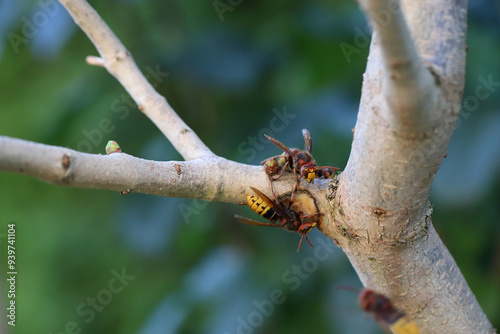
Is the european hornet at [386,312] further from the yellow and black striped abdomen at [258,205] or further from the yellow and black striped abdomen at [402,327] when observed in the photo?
the yellow and black striped abdomen at [258,205]

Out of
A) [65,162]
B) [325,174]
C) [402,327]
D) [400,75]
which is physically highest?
[65,162]

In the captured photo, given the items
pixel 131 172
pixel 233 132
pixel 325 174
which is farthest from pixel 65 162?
pixel 233 132

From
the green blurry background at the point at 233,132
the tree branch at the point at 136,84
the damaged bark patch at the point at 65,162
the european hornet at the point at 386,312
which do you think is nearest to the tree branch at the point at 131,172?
the damaged bark patch at the point at 65,162

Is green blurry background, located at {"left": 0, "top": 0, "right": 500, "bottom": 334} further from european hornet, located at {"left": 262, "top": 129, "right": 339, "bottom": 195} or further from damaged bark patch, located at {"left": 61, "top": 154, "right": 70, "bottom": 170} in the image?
damaged bark patch, located at {"left": 61, "top": 154, "right": 70, "bottom": 170}

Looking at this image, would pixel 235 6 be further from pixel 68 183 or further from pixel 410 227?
pixel 68 183

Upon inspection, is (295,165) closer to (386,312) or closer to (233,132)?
(386,312)

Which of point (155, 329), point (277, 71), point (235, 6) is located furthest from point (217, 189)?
point (235, 6)
